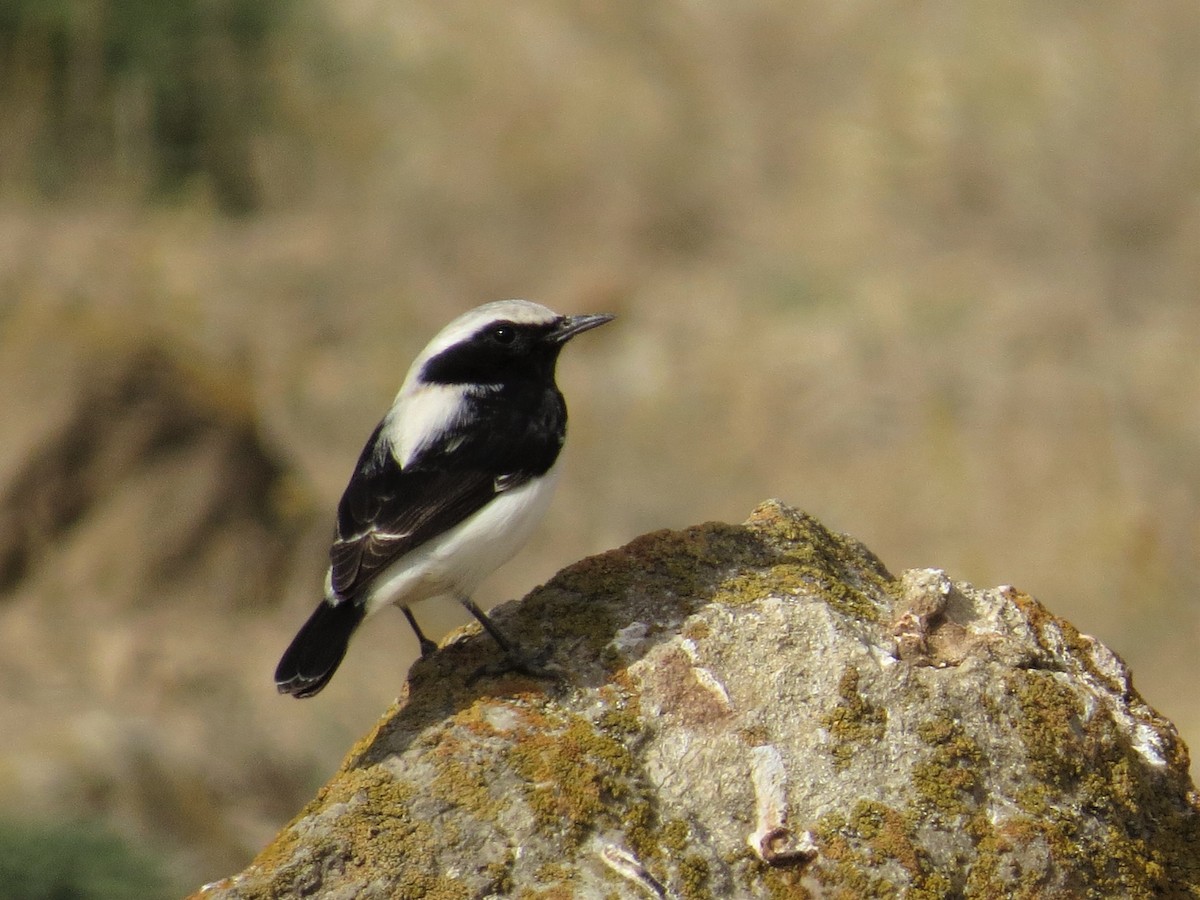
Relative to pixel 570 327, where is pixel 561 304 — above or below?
above

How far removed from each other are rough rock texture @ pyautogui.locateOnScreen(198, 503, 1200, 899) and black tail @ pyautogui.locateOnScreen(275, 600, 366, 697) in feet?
0.98

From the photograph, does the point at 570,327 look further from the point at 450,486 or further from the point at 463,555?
the point at 463,555

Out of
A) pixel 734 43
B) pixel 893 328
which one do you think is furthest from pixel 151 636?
pixel 734 43

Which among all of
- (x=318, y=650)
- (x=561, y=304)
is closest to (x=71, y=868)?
(x=318, y=650)

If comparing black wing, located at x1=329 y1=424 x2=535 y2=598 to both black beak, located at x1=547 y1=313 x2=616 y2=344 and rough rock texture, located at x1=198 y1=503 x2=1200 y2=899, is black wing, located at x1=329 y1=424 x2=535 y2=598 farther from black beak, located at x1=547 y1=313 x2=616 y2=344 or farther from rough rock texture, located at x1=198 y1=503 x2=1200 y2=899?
black beak, located at x1=547 y1=313 x2=616 y2=344

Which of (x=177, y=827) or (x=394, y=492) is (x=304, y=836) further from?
(x=177, y=827)

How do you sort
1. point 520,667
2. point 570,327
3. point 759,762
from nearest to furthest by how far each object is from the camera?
point 759,762
point 520,667
point 570,327

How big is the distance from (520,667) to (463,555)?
0.68m

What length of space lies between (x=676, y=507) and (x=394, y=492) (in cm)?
922

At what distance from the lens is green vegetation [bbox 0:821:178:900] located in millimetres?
6773

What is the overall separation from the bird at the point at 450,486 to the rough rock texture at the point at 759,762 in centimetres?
30

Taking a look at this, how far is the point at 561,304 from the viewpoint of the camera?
54.5ft

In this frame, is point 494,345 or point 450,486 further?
point 494,345

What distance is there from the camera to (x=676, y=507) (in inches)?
552
